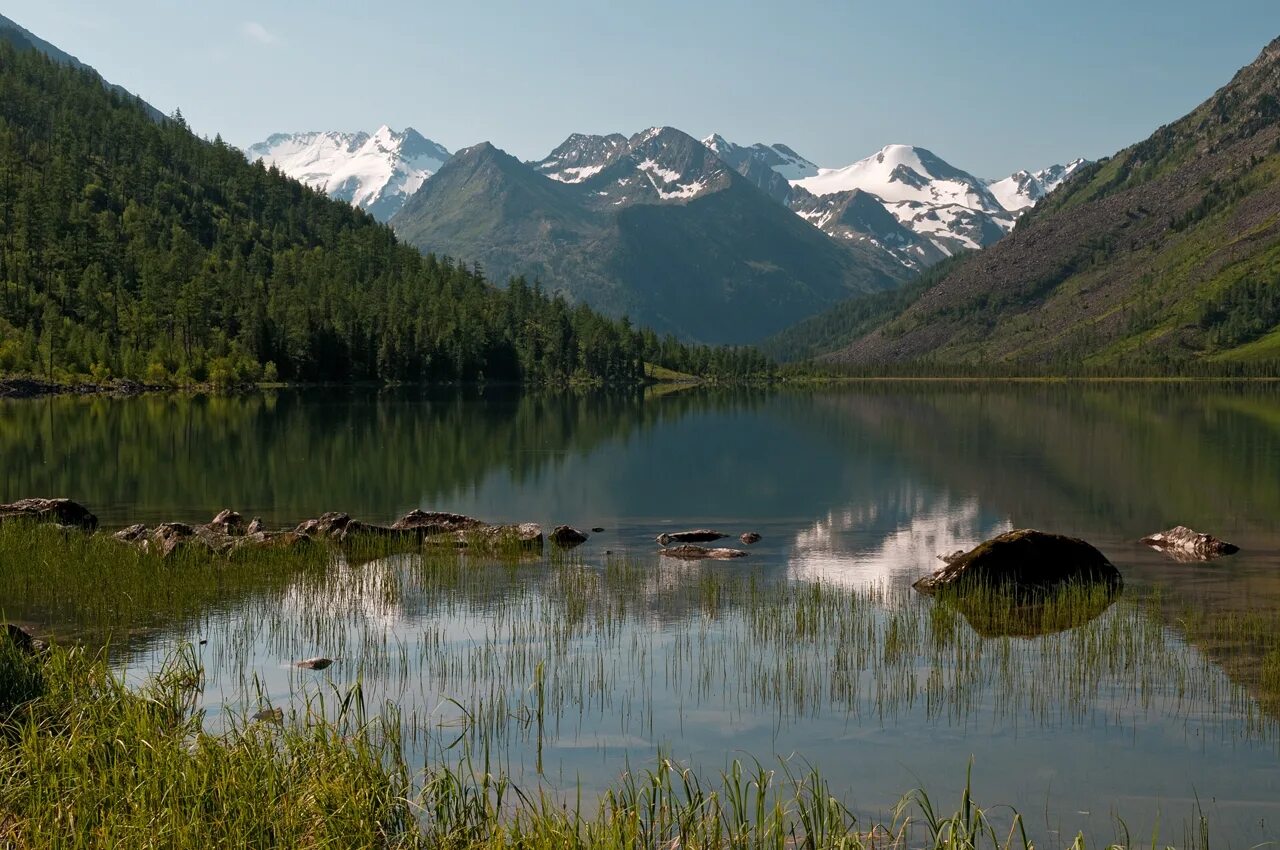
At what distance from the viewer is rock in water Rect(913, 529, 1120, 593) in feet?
123

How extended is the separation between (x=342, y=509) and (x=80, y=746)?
147ft

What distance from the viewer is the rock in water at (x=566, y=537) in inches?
1962

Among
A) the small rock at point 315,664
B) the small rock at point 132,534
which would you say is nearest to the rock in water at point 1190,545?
the small rock at point 315,664

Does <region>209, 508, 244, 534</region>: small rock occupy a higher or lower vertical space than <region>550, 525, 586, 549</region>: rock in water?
higher

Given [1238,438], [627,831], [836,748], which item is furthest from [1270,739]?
[1238,438]

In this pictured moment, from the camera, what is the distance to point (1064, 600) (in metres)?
35.4

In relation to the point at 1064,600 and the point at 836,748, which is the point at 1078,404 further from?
the point at 836,748

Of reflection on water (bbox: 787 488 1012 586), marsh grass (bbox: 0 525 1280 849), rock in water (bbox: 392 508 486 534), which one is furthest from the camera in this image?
rock in water (bbox: 392 508 486 534)

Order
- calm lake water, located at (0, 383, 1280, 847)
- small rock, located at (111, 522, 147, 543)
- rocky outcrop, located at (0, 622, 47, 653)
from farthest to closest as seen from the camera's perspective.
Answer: small rock, located at (111, 522, 147, 543) → rocky outcrop, located at (0, 622, 47, 653) → calm lake water, located at (0, 383, 1280, 847)

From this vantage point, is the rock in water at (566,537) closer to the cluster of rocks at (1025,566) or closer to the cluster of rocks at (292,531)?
the cluster of rocks at (292,531)

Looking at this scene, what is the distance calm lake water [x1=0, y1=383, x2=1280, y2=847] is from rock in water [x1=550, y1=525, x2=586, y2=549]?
1.47 metres

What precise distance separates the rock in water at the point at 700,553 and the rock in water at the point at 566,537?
4.64m

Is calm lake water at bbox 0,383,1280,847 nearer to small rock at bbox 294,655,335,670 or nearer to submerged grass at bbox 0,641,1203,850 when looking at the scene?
small rock at bbox 294,655,335,670

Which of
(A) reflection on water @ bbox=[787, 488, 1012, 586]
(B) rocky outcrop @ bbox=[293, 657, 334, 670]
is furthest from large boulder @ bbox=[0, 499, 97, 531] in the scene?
(A) reflection on water @ bbox=[787, 488, 1012, 586]
